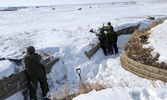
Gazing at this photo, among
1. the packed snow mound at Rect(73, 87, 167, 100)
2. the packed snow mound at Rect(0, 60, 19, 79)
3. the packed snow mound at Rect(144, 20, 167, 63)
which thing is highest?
the packed snow mound at Rect(73, 87, 167, 100)

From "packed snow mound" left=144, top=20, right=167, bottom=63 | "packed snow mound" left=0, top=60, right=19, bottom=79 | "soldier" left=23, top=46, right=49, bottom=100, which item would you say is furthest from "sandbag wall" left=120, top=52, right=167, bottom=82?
"packed snow mound" left=0, top=60, right=19, bottom=79

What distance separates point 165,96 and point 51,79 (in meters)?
5.09

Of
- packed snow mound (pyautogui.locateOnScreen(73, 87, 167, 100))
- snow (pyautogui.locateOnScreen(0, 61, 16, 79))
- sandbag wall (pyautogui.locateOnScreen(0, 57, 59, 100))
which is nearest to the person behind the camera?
packed snow mound (pyautogui.locateOnScreen(73, 87, 167, 100))

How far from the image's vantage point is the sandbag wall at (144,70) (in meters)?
4.85

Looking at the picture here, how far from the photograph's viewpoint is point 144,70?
5.38 metres

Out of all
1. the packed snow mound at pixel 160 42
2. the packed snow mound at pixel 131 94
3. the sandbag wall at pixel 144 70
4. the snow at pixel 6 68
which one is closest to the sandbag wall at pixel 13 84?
the snow at pixel 6 68

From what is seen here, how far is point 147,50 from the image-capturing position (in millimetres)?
6125

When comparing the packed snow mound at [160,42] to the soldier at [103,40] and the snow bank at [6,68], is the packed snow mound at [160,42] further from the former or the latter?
the snow bank at [6,68]

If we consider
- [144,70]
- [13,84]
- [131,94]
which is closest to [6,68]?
[13,84]

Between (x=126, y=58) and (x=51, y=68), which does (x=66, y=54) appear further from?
(x=126, y=58)

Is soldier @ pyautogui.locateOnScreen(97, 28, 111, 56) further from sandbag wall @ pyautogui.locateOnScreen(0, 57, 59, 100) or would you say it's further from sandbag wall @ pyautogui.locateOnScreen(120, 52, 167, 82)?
sandbag wall @ pyautogui.locateOnScreen(0, 57, 59, 100)

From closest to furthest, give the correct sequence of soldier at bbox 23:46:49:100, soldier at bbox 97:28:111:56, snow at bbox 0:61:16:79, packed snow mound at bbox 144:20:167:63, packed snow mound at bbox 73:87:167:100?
packed snow mound at bbox 73:87:167:100 < snow at bbox 0:61:16:79 < soldier at bbox 23:46:49:100 < packed snow mound at bbox 144:20:167:63 < soldier at bbox 97:28:111:56

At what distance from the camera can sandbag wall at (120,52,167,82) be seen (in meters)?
4.85

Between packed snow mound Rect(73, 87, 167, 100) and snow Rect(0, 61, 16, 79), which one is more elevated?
packed snow mound Rect(73, 87, 167, 100)
